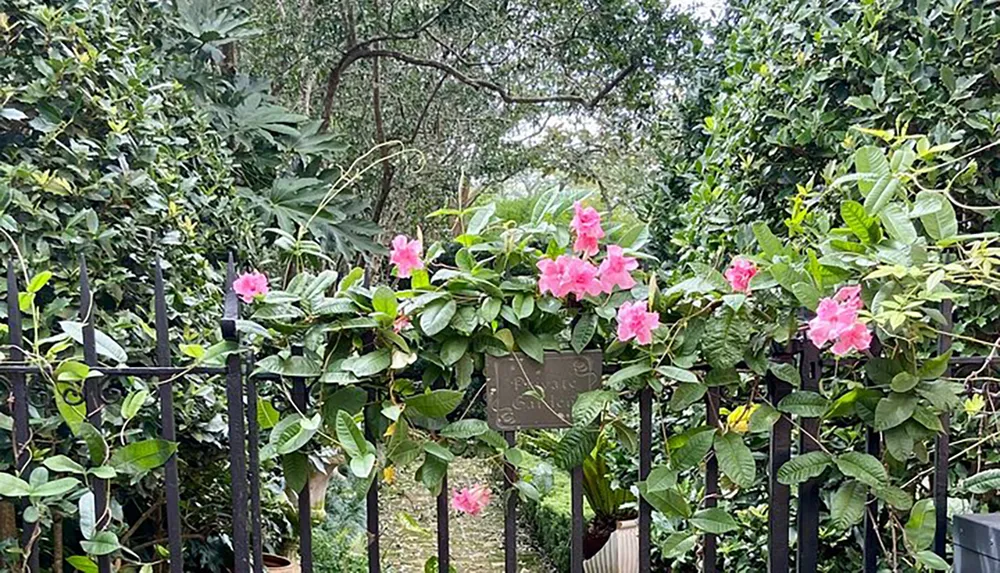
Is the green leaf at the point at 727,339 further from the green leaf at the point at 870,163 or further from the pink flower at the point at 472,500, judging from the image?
the pink flower at the point at 472,500

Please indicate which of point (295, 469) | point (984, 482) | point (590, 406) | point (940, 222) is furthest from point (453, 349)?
point (984, 482)

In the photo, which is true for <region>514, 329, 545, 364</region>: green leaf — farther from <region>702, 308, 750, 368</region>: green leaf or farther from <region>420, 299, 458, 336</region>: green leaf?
<region>702, 308, 750, 368</region>: green leaf

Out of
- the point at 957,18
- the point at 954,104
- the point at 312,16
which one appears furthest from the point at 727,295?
the point at 312,16

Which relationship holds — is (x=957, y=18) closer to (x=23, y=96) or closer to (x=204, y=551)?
(x=23, y=96)

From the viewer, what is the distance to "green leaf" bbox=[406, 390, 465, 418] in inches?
53.9

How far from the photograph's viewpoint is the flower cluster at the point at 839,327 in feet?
3.89

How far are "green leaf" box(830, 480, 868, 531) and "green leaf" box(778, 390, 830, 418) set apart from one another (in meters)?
0.17

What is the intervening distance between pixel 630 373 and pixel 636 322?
129 millimetres

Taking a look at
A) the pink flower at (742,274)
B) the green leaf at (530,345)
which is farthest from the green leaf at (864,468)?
the green leaf at (530,345)

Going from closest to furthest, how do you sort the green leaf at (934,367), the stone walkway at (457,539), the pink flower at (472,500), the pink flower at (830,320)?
the pink flower at (830,320), the green leaf at (934,367), the pink flower at (472,500), the stone walkway at (457,539)

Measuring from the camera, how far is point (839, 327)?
3.88 ft

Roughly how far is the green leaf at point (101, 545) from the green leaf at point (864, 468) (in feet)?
4.83

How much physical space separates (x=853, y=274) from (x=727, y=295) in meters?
0.24

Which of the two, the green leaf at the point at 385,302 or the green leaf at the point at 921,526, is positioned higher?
the green leaf at the point at 385,302
